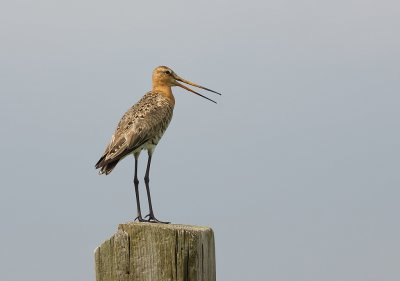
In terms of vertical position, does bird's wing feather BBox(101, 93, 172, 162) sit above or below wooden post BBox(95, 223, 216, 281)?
above

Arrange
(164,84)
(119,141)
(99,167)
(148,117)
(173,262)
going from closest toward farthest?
(173,262)
(99,167)
(119,141)
(148,117)
(164,84)

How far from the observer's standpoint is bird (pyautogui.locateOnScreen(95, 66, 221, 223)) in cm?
805

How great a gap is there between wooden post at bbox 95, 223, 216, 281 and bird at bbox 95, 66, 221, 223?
11.0 ft

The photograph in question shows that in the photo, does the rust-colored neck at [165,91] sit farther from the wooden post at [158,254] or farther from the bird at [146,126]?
the wooden post at [158,254]

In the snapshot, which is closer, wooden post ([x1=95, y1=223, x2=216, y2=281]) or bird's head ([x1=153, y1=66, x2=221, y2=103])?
wooden post ([x1=95, y1=223, x2=216, y2=281])

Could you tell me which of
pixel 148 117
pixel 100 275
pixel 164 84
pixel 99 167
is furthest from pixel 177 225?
pixel 164 84

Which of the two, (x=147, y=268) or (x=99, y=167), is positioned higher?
(x=99, y=167)

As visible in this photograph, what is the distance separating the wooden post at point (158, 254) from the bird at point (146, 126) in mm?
3349

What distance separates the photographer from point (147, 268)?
13.8 ft

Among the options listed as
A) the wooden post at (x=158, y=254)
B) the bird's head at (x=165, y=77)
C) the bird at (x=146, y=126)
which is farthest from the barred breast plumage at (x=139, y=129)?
the wooden post at (x=158, y=254)

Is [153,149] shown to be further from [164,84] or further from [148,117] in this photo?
[164,84]

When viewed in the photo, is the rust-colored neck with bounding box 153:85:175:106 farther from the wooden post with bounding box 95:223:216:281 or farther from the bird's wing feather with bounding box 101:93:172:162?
the wooden post with bounding box 95:223:216:281

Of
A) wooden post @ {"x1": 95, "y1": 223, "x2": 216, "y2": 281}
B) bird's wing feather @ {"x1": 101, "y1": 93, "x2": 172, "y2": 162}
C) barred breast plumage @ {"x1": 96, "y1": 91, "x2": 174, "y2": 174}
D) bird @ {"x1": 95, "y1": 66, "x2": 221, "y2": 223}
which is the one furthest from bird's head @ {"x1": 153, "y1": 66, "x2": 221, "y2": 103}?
wooden post @ {"x1": 95, "y1": 223, "x2": 216, "y2": 281}

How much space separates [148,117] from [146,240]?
186 inches
